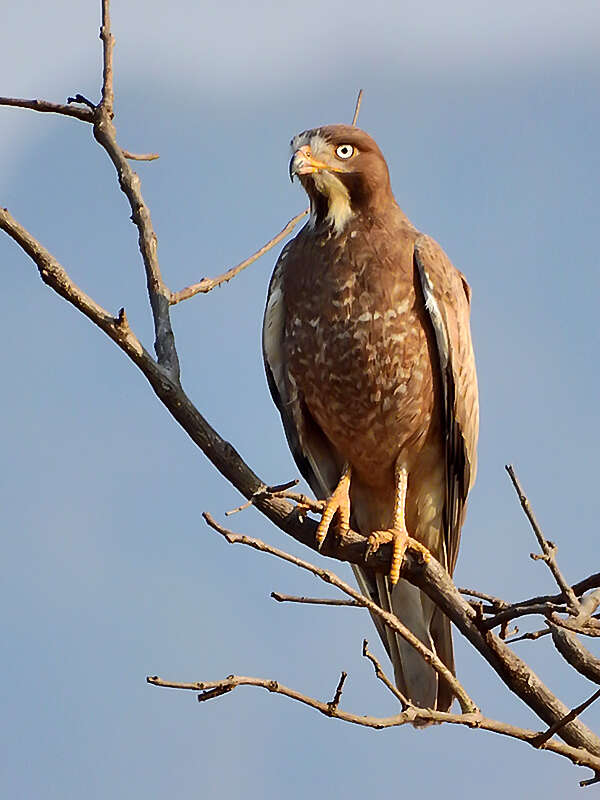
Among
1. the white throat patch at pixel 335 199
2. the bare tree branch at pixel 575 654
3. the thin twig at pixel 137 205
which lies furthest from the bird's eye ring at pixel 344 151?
the bare tree branch at pixel 575 654

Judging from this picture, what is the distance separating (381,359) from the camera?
4758 mm

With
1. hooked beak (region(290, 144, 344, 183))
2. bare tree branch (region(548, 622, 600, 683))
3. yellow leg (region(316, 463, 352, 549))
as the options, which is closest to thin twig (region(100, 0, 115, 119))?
hooked beak (region(290, 144, 344, 183))

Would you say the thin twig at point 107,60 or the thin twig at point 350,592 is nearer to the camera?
the thin twig at point 350,592

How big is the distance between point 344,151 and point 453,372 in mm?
1113

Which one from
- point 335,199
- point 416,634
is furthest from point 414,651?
point 335,199

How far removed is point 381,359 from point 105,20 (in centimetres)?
177

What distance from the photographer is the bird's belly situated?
4.76 meters

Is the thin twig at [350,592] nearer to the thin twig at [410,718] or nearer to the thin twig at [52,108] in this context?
the thin twig at [410,718]

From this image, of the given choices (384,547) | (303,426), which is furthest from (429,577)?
(303,426)

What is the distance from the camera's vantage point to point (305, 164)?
16.0ft

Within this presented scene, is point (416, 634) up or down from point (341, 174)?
down

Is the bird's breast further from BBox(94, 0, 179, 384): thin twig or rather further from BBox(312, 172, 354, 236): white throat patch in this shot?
BBox(94, 0, 179, 384): thin twig

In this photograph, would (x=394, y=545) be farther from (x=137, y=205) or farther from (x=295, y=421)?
(x=137, y=205)

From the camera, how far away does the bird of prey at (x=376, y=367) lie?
15.7 feet
